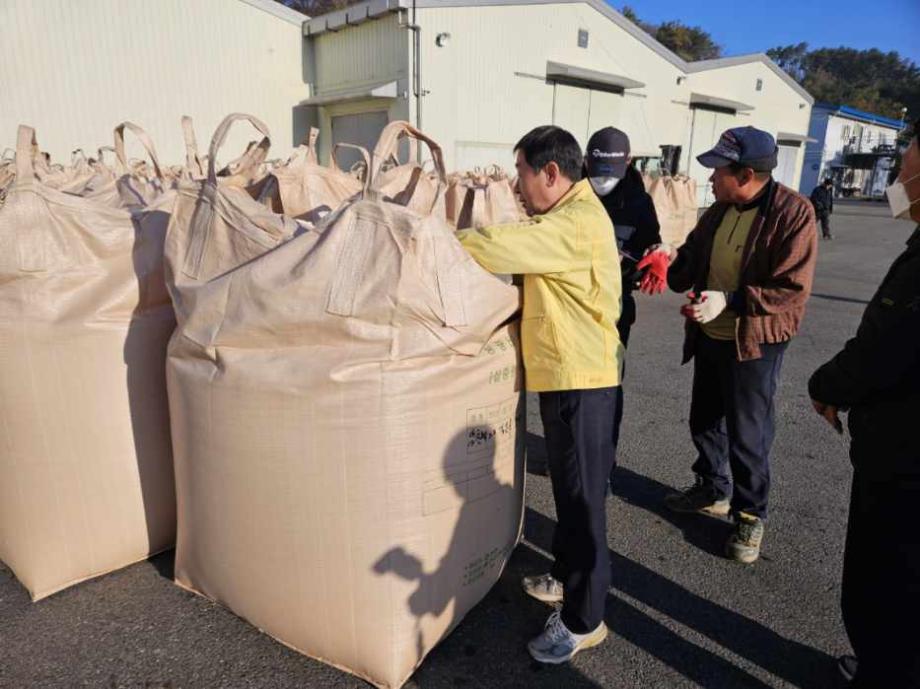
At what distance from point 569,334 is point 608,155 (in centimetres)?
137

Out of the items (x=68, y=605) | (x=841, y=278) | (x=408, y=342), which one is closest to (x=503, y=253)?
(x=408, y=342)

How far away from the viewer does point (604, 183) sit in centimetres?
282

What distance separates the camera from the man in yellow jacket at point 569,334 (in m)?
1.62

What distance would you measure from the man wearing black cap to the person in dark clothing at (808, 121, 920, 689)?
2.19 feet

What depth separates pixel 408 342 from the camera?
1.56 meters

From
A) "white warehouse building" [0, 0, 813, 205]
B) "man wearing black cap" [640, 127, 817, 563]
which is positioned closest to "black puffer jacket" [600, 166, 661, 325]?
"man wearing black cap" [640, 127, 817, 563]

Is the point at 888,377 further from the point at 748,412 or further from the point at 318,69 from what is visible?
the point at 318,69

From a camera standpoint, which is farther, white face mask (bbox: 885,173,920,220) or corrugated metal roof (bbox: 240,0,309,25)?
corrugated metal roof (bbox: 240,0,309,25)

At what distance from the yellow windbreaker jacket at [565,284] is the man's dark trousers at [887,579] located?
2.31ft

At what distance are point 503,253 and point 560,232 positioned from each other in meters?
0.17

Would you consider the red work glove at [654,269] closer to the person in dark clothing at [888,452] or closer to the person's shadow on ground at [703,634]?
the person in dark clothing at [888,452]

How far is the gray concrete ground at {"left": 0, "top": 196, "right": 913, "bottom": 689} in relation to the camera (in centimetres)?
182

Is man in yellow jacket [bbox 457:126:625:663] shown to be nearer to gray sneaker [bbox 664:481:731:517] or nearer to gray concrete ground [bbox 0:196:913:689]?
gray concrete ground [bbox 0:196:913:689]

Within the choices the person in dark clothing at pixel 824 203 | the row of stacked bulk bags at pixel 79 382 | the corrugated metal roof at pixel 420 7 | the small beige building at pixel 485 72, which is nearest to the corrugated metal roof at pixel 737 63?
the corrugated metal roof at pixel 420 7
